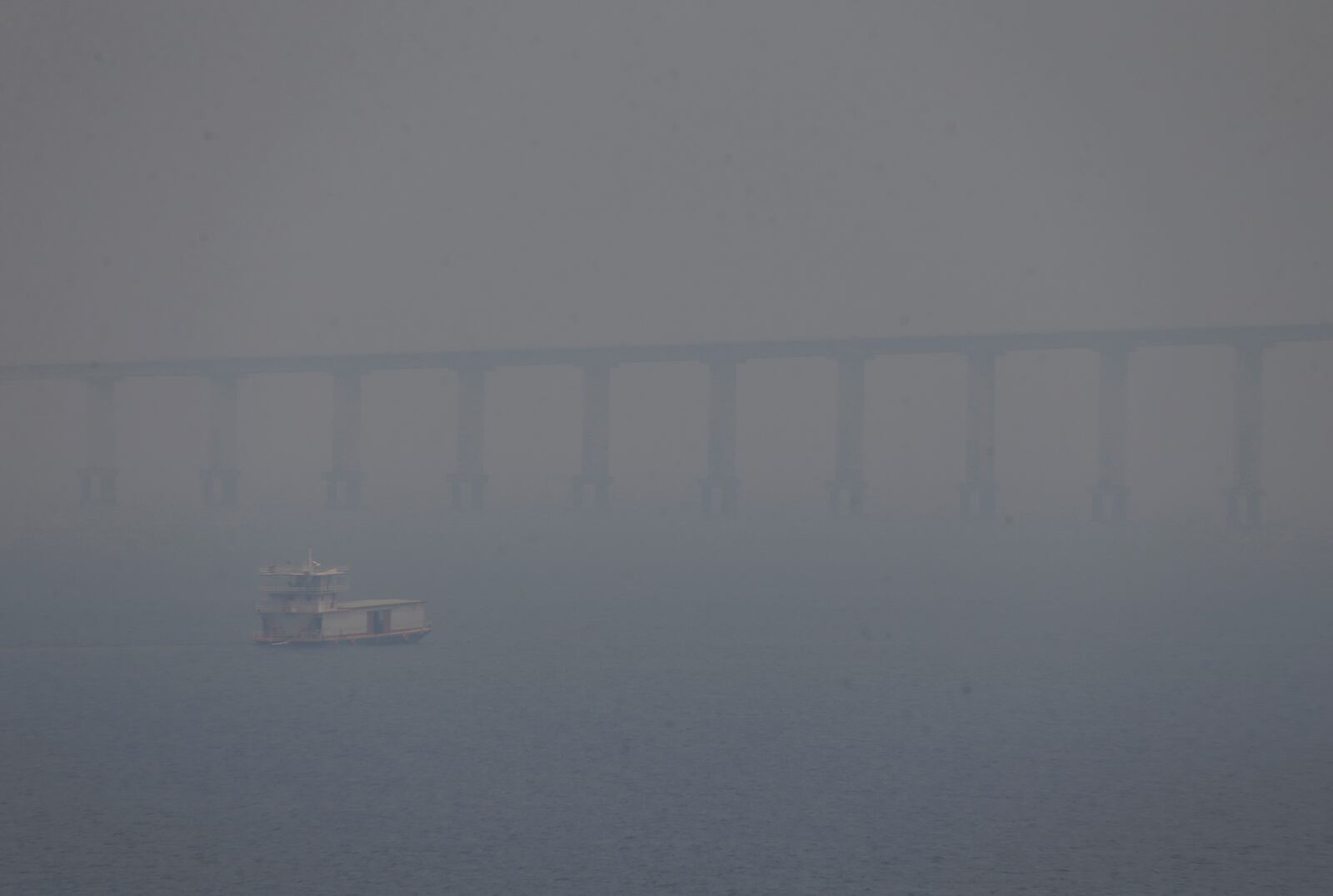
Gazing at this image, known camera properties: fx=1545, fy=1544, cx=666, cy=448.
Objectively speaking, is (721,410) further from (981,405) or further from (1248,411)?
(1248,411)

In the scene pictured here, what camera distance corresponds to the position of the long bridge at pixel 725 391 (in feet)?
440

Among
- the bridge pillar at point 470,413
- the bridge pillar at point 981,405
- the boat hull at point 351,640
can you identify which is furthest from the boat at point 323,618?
the bridge pillar at point 470,413

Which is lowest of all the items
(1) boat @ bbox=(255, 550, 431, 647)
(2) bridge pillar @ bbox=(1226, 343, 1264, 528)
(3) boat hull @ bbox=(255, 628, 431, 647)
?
(3) boat hull @ bbox=(255, 628, 431, 647)

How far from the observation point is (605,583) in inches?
3910

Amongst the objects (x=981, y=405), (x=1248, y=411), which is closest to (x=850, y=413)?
(x=981, y=405)

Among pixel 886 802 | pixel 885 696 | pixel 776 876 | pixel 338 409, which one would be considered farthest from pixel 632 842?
pixel 338 409

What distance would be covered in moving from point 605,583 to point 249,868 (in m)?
66.7

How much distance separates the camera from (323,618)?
67000 mm

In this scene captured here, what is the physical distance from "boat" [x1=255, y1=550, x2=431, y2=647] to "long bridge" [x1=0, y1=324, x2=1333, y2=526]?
3166 inches

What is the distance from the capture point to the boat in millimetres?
66312

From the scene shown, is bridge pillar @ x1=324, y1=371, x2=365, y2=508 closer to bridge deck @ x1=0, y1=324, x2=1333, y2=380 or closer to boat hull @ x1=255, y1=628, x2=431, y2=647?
bridge deck @ x1=0, y1=324, x2=1333, y2=380

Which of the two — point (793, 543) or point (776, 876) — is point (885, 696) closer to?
point (776, 876)

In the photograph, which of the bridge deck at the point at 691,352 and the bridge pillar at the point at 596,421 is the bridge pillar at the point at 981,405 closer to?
the bridge deck at the point at 691,352

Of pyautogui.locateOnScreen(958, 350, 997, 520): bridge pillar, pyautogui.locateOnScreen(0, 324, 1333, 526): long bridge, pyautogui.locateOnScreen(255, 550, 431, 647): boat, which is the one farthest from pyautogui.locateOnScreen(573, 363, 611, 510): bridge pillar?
pyautogui.locateOnScreen(255, 550, 431, 647): boat
